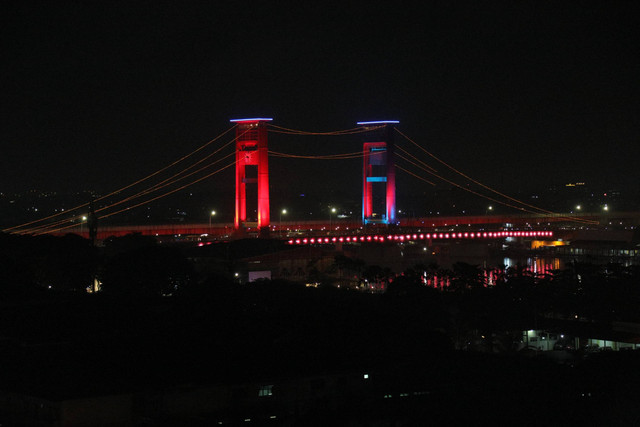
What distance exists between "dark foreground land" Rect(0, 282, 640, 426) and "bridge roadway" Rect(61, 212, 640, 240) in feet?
42.5

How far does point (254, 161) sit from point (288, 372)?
15.1 metres

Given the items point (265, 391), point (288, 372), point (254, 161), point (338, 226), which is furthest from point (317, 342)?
point (338, 226)

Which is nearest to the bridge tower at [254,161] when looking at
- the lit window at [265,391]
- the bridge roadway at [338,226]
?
the bridge roadway at [338,226]

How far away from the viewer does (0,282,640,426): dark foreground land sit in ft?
20.2

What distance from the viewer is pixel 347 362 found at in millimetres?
7082

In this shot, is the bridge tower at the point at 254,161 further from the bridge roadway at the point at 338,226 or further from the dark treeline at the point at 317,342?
the dark treeline at the point at 317,342

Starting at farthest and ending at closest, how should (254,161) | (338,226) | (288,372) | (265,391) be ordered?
(338,226) → (254,161) → (288,372) → (265,391)

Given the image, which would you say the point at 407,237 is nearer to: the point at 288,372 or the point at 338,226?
the point at 338,226

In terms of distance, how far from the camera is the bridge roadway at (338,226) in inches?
898

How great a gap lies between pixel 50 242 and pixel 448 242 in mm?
14964

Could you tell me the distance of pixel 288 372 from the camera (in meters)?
6.75

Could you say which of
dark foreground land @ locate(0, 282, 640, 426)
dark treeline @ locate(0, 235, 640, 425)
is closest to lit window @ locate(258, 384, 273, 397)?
dark foreground land @ locate(0, 282, 640, 426)

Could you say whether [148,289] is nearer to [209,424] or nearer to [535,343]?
[535,343]

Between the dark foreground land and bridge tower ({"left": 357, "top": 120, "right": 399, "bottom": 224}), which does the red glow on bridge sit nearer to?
bridge tower ({"left": 357, "top": 120, "right": 399, "bottom": 224})
